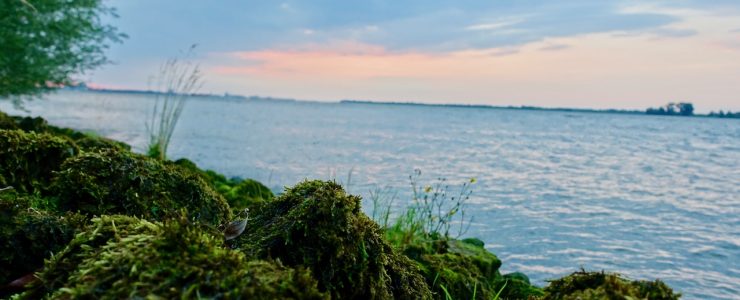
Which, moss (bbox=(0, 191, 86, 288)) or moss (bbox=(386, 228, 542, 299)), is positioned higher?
moss (bbox=(0, 191, 86, 288))

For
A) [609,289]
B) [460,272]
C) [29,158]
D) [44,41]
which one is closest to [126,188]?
[29,158]

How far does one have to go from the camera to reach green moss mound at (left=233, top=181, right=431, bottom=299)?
2105 mm

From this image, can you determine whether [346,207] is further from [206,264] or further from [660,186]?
[660,186]

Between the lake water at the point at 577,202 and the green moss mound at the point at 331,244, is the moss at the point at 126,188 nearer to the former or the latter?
the green moss mound at the point at 331,244

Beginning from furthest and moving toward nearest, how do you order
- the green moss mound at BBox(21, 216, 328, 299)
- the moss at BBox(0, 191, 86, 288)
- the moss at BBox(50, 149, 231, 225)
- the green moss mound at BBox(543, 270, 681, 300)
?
the moss at BBox(50, 149, 231, 225), the moss at BBox(0, 191, 86, 288), the green moss mound at BBox(543, 270, 681, 300), the green moss mound at BBox(21, 216, 328, 299)

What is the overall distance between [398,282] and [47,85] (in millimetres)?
16201

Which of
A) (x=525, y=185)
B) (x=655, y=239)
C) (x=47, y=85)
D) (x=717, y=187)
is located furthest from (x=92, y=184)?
(x=717, y=187)

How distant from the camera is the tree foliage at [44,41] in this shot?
13227mm

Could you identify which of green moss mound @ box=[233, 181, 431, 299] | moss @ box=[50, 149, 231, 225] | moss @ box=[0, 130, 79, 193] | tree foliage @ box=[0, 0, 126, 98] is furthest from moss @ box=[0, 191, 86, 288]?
tree foliage @ box=[0, 0, 126, 98]

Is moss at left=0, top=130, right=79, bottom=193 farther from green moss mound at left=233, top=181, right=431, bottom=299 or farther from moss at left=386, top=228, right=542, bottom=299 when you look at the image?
moss at left=386, top=228, right=542, bottom=299

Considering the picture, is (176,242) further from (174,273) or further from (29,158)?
(29,158)

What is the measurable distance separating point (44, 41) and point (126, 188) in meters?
13.2

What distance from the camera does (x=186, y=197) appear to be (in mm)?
3434

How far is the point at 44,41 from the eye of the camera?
14109 millimetres
